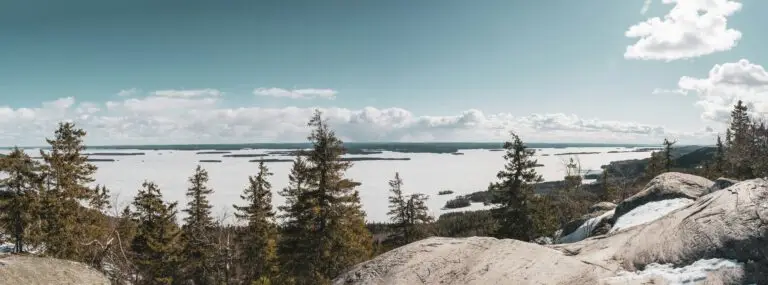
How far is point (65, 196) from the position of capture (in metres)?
27.6

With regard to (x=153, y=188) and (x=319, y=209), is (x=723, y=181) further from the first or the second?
(x=153, y=188)

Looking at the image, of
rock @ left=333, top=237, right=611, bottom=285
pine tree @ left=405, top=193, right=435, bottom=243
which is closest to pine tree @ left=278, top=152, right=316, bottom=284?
rock @ left=333, top=237, right=611, bottom=285

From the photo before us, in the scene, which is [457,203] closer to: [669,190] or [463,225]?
[463,225]

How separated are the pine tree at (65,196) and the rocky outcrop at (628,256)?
2310 cm

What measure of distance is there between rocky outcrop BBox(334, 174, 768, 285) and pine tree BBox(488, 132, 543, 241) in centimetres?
2392

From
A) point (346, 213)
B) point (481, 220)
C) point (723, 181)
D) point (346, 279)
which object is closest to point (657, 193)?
point (723, 181)

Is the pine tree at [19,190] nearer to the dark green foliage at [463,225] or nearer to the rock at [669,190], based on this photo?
the rock at [669,190]

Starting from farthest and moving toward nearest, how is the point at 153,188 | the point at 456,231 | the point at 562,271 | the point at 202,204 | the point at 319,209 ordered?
1. the point at 456,231
2. the point at 202,204
3. the point at 153,188
4. the point at 319,209
5. the point at 562,271

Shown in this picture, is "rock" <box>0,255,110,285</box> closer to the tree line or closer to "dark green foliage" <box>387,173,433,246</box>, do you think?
the tree line

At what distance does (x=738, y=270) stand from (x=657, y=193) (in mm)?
11693

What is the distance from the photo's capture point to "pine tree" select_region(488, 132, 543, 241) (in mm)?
34188

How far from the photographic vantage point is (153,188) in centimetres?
3447

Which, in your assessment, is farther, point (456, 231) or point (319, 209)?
point (456, 231)

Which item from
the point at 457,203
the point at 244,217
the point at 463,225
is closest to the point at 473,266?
the point at 244,217
